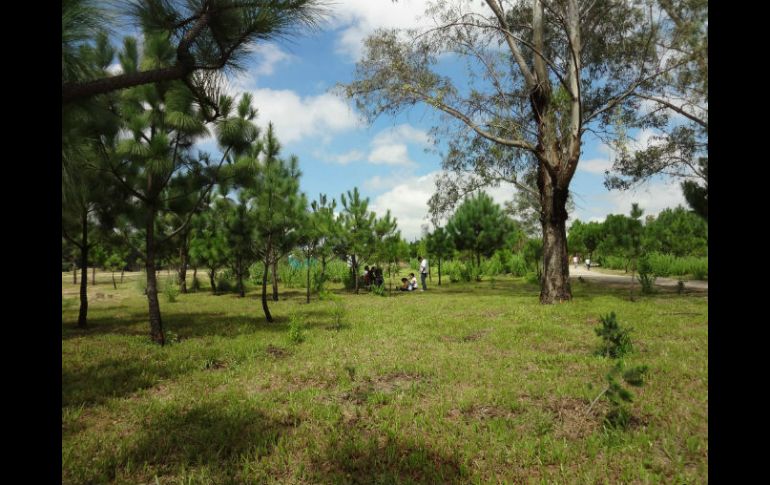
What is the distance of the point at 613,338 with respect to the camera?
5.42 metres

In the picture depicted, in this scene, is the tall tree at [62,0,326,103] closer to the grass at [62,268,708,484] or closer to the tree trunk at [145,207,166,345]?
→ the grass at [62,268,708,484]

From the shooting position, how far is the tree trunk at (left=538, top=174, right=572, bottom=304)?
12125mm

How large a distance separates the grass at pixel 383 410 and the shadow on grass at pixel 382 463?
2 cm

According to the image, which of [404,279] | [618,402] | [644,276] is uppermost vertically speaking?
[644,276]

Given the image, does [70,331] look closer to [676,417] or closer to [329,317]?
[329,317]

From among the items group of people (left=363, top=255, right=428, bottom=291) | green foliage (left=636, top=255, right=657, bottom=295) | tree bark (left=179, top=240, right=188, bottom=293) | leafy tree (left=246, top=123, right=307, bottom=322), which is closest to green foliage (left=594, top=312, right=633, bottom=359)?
leafy tree (left=246, top=123, right=307, bottom=322)

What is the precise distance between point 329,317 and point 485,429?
309 inches

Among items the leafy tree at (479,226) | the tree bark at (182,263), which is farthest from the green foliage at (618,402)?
the leafy tree at (479,226)

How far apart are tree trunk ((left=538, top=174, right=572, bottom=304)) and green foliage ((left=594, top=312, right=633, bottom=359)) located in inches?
258

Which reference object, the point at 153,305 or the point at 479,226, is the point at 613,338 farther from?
the point at 479,226

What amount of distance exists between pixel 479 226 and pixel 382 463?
2699 centimetres

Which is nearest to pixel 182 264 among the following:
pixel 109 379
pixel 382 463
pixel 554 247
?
pixel 109 379

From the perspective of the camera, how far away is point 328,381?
16.6ft
